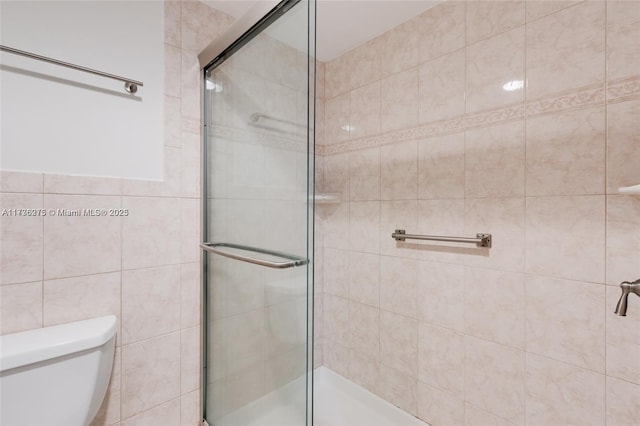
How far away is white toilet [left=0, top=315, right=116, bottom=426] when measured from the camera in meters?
0.83

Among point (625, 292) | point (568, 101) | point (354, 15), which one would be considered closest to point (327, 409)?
point (625, 292)

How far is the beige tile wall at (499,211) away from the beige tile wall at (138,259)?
0.93 meters

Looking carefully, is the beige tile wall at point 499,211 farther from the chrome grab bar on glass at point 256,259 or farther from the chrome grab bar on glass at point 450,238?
the chrome grab bar on glass at point 256,259

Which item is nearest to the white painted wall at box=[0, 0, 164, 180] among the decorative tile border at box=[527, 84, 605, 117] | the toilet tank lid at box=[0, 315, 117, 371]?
the toilet tank lid at box=[0, 315, 117, 371]

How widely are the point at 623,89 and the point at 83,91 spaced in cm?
186

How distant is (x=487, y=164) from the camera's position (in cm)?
127

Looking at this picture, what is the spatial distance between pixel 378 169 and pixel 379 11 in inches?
31.1

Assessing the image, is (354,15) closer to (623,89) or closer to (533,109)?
(533,109)

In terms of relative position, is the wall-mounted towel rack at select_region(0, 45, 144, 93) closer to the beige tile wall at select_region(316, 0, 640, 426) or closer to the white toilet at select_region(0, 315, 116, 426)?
the white toilet at select_region(0, 315, 116, 426)

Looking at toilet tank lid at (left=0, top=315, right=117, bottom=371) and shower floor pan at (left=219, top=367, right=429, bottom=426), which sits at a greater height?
toilet tank lid at (left=0, top=315, right=117, bottom=371)

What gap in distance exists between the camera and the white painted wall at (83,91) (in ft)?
3.16

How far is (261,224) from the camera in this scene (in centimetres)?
105

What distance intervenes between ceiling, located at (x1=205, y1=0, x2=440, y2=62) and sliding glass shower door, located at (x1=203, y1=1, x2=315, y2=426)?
0.38m

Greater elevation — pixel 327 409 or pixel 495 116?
pixel 495 116
